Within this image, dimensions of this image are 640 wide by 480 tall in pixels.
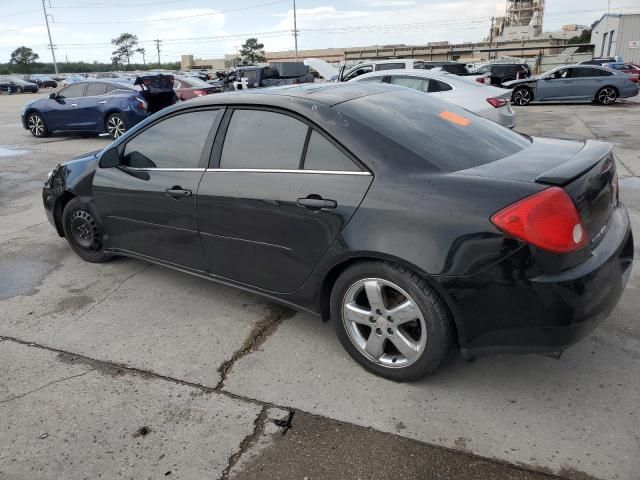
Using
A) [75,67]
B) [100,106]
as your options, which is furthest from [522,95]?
[75,67]

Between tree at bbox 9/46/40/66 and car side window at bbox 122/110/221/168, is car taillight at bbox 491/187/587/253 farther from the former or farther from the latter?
tree at bbox 9/46/40/66

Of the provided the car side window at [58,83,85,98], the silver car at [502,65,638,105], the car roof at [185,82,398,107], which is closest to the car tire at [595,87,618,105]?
the silver car at [502,65,638,105]

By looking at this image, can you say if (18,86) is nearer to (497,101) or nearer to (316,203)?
(497,101)

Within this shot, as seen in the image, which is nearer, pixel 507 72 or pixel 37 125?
pixel 37 125

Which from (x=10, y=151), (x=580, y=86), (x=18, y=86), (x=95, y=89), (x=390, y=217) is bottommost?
(x=10, y=151)

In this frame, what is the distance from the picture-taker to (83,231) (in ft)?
15.0

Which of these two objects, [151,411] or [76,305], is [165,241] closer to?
[76,305]

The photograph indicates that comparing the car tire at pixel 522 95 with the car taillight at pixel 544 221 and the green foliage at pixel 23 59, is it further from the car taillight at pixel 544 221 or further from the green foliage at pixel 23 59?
the green foliage at pixel 23 59

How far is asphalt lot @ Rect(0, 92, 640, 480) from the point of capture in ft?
7.53

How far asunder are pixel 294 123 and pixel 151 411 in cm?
176

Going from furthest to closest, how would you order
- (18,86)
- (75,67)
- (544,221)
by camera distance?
(75,67)
(18,86)
(544,221)

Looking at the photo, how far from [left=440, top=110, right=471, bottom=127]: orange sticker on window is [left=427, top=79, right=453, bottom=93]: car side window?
7.34 m

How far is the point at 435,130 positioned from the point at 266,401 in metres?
1.78

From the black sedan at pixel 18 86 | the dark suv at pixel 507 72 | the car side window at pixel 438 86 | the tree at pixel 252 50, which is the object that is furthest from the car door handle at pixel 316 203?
the tree at pixel 252 50
